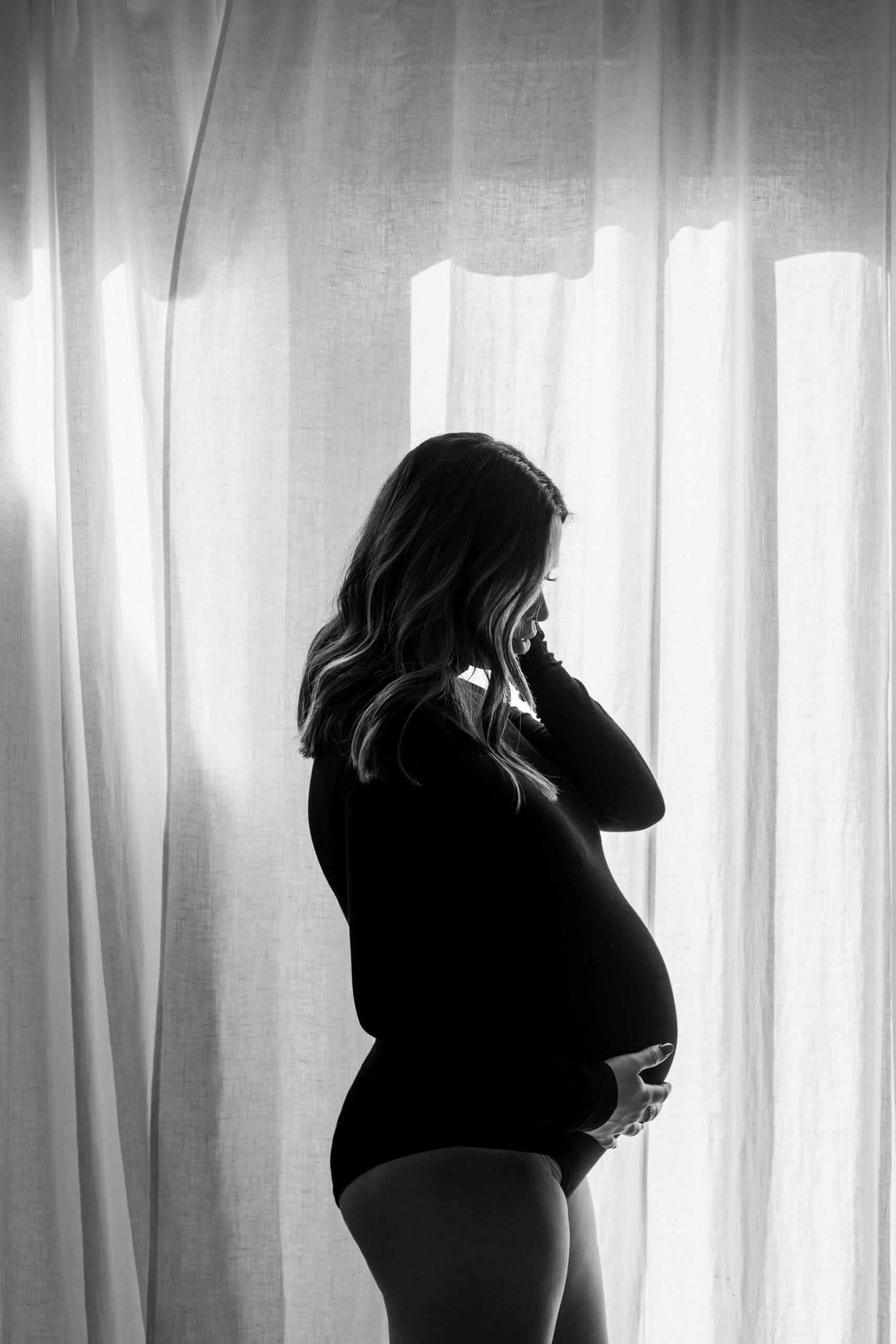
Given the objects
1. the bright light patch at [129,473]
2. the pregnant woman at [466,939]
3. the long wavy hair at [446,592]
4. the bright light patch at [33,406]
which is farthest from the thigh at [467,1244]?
the bright light patch at [33,406]

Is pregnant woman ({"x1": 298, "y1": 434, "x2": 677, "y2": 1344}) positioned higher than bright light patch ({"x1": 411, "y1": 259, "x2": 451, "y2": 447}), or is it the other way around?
bright light patch ({"x1": 411, "y1": 259, "x2": 451, "y2": 447})

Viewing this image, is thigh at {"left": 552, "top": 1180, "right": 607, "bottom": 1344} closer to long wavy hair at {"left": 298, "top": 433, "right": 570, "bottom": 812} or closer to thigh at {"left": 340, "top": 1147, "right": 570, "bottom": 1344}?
thigh at {"left": 340, "top": 1147, "right": 570, "bottom": 1344}

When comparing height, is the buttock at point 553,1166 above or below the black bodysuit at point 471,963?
below

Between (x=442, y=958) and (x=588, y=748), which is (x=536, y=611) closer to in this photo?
(x=588, y=748)

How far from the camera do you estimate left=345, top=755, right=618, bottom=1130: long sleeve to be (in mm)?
861

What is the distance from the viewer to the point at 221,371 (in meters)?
1.43

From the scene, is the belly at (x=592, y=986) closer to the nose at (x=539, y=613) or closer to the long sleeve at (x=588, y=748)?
the long sleeve at (x=588, y=748)

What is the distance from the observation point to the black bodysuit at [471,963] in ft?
2.84

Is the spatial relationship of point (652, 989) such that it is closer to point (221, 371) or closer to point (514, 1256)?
point (514, 1256)

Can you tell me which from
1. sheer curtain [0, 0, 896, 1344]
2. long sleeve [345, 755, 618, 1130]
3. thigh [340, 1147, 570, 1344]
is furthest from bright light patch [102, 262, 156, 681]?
thigh [340, 1147, 570, 1344]

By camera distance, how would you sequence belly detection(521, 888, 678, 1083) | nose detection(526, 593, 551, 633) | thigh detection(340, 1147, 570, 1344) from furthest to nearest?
nose detection(526, 593, 551, 633) → belly detection(521, 888, 678, 1083) → thigh detection(340, 1147, 570, 1344)

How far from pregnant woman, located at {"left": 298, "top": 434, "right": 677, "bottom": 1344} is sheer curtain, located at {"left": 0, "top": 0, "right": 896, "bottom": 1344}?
421 mm

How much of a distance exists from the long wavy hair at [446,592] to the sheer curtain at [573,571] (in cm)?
43

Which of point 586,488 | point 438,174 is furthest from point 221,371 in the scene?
point 586,488
